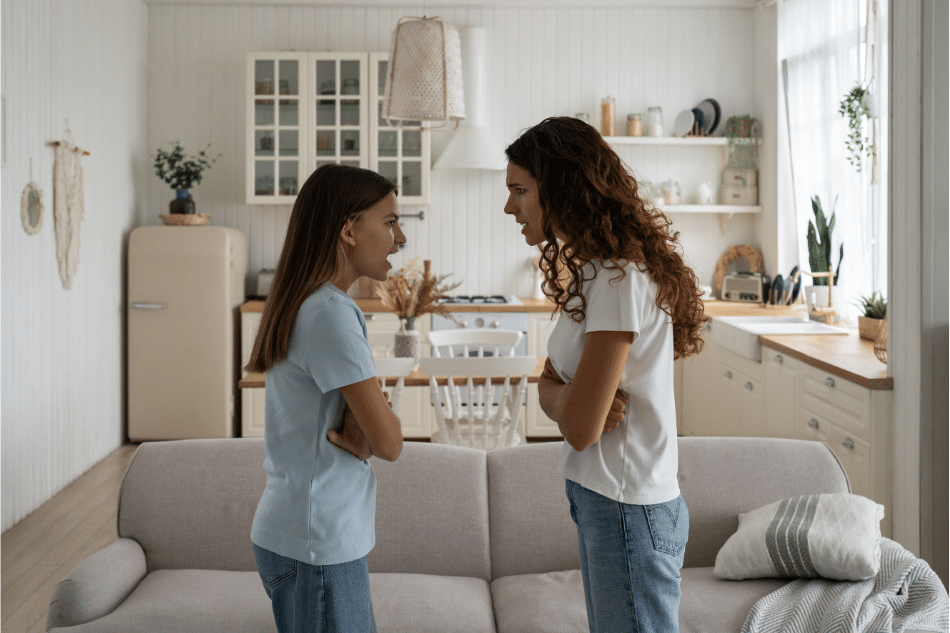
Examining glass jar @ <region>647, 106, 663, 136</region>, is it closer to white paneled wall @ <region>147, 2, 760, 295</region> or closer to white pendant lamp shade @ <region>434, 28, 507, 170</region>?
white paneled wall @ <region>147, 2, 760, 295</region>

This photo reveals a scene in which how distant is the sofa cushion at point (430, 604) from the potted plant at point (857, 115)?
3190mm

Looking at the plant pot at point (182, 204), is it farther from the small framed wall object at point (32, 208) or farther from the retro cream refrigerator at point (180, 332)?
the small framed wall object at point (32, 208)

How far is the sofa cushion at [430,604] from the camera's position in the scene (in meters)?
1.81

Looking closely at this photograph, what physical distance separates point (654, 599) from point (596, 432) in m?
0.26

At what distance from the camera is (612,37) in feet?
18.8

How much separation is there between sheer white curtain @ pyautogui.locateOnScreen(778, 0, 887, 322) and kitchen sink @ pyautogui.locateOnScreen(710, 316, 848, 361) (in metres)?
0.23

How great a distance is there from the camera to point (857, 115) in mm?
4051

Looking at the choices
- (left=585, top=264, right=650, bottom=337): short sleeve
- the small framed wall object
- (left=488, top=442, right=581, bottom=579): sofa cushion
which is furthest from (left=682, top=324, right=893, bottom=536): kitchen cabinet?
the small framed wall object

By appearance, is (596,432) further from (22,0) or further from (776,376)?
(22,0)

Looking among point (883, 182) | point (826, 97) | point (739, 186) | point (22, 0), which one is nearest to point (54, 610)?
point (22, 0)

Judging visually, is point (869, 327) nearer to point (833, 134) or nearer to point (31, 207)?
point (833, 134)

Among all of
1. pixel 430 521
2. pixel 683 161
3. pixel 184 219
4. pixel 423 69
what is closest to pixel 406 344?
pixel 423 69

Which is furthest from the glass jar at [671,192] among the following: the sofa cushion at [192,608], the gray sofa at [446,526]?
the sofa cushion at [192,608]

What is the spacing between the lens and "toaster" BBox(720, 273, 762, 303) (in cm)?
528
